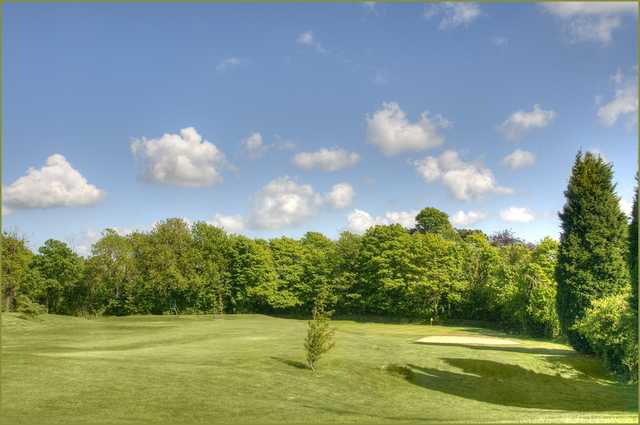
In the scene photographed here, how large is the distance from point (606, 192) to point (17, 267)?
67189 millimetres

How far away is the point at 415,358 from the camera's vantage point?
1272 inches

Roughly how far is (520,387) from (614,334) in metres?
6.67

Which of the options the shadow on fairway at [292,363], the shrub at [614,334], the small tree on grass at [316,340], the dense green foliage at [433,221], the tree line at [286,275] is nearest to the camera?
the small tree on grass at [316,340]

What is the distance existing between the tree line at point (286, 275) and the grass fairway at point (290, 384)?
28.3m

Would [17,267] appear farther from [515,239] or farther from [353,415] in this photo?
[515,239]

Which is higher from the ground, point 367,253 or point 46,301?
point 367,253

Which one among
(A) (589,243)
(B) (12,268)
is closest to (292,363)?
(A) (589,243)

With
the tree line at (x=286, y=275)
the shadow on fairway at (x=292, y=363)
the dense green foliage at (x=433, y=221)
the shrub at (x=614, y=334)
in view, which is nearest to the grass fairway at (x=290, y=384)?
the shadow on fairway at (x=292, y=363)

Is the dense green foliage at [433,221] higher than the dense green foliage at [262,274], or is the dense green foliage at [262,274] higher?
the dense green foliage at [433,221]

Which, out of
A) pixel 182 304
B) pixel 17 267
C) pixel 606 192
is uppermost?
pixel 606 192

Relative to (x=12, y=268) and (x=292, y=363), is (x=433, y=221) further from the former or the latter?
(x=292, y=363)

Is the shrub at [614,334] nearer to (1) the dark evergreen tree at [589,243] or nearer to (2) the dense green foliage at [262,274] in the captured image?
(1) the dark evergreen tree at [589,243]

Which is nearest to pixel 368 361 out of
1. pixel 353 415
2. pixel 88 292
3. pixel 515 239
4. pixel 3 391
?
pixel 353 415

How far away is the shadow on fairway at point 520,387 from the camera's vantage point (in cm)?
2555
